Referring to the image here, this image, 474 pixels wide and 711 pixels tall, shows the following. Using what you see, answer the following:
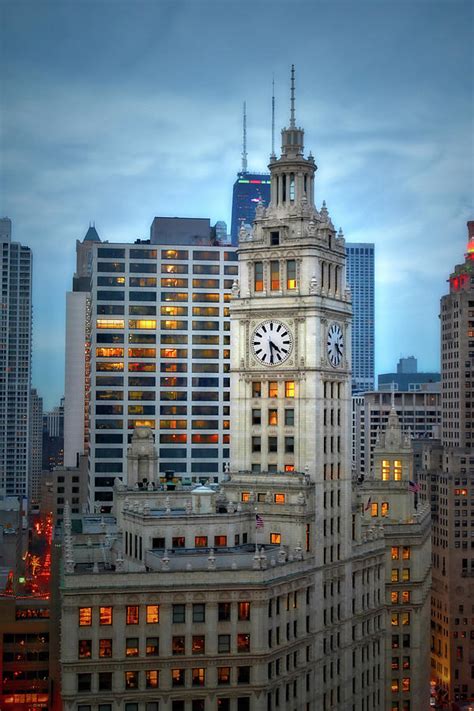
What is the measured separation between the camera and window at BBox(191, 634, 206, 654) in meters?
100

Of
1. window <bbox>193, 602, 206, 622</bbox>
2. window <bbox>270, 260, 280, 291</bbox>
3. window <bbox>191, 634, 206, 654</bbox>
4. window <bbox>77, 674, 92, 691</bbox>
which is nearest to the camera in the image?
window <bbox>77, 674, 92, 691</bbox>

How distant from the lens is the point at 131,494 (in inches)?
5231

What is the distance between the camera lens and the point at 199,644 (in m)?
101

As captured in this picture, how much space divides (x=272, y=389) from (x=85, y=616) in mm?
34203

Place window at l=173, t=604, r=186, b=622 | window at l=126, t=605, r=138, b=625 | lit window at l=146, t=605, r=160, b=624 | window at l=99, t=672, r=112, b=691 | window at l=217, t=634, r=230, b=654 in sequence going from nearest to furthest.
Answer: window at l=99, t=672, r=112, b=691, window at l=126, t=605, r=138, b=625, lit window at l=146, t=605, r=160, b=624, window at l=173, t=604, r=186, b=622, window at l=217, t=634, r=230, b=654

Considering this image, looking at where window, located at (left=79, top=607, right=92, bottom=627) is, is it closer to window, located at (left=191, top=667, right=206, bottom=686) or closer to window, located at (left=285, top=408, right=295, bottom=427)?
window, located at (left=191, top=667, right=206, bottom=686)

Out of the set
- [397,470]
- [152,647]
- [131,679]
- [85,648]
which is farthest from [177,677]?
[397,470]

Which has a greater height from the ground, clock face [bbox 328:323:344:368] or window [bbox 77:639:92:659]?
clock face [bbox 328:323:344:368]

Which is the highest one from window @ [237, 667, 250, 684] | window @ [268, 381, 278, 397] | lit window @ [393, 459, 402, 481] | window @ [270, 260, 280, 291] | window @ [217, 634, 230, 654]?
window @ [270, 260, 280, 291]

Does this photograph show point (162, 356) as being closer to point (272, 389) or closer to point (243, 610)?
point (272, 389)

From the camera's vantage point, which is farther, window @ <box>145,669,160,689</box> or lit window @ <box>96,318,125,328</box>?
lit window @ <box>96,318,125,328</box>

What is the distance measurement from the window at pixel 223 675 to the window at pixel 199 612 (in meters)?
5.27

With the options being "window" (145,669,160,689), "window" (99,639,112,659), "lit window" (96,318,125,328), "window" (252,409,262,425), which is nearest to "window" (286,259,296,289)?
"window" (252,409,262,425)

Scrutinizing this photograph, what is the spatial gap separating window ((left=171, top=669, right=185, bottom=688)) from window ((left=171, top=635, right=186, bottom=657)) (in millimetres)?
1640
